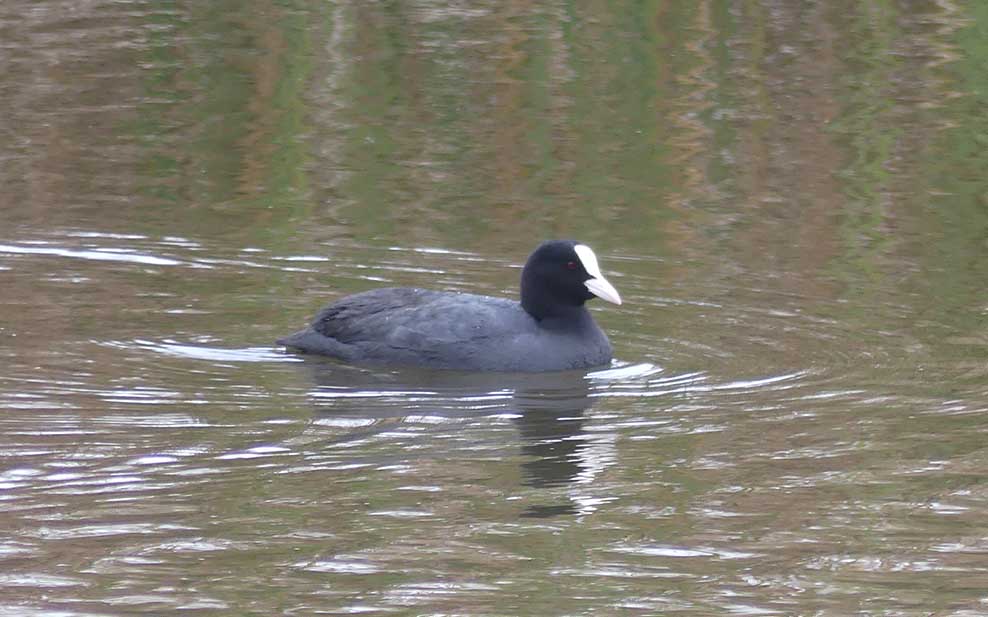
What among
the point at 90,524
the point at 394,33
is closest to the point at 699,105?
the point at 394,33

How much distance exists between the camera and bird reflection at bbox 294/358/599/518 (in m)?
7.42

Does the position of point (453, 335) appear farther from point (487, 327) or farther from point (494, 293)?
point (494, 293)

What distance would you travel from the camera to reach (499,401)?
27.9 ft

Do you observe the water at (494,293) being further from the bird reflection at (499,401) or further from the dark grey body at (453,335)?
the dark grey body at (453,335)

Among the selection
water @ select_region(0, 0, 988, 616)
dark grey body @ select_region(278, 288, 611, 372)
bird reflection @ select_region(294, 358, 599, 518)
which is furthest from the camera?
dark grey body @ select_region(278, 288, 611, 372)

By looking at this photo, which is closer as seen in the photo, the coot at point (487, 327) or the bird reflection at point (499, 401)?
the bird reflection at point (499, 401)

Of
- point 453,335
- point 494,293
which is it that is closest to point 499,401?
point 453,335

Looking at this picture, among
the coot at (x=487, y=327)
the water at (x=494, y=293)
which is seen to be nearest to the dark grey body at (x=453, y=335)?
the coot at (x=487, y=327)

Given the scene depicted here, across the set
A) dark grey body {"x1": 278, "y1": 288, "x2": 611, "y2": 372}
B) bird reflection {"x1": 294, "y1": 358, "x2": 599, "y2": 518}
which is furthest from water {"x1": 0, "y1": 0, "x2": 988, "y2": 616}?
dark grey body {"x1": 278, "y1": 288, "x2": 611, "y2": 372}

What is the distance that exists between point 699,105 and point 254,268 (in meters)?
5.38

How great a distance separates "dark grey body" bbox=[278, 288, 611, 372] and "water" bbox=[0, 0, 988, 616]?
0.19 meters

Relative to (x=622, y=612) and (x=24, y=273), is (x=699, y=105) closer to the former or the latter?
(x=24, y=273)

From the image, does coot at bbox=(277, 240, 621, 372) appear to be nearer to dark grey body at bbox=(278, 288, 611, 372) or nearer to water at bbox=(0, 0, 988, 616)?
dark grey body at bbox=(278, 288, 611, 372)

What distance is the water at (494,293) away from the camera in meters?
5.99
